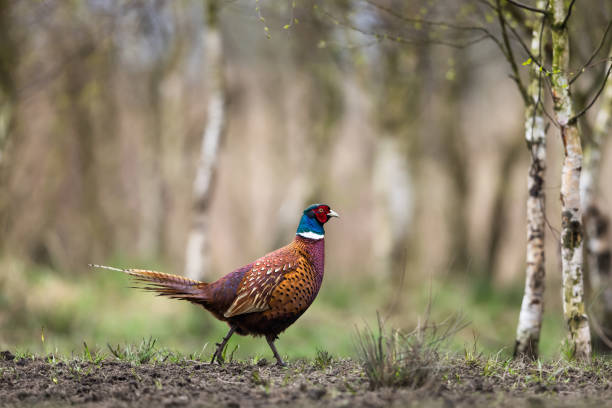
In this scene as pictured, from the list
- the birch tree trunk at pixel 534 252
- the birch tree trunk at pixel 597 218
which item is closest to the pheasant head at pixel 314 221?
the birch tree trunk at pixel 534 252

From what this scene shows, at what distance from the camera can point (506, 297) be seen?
12391 millimetres

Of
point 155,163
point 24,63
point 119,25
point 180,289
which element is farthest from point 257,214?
point 180,289

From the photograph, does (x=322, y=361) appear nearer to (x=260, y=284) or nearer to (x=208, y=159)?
(x=260, y=284)

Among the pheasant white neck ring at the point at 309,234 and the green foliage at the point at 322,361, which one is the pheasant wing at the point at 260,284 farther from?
the green foliage at the point at 322,361

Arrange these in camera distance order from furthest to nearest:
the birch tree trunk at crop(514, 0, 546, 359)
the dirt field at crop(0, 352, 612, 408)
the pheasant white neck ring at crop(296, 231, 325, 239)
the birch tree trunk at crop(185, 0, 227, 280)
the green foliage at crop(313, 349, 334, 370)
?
the birch tree trunk at crop(185, 0, 227, 280) < the birch tree trunk at crop(514, 0, 546, 359) < the pheasant white neck ring at crop(296, 231, 325, 239) < the green foliage at crop(313, 349, 334, 370) < the dirt field at crop(0, 352, 612, 408)

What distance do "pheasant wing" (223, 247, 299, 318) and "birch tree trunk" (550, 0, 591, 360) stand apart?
2.01 metres

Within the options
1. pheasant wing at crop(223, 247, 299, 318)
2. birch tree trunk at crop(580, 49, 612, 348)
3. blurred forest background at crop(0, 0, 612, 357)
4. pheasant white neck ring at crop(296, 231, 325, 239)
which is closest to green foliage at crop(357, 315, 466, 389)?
pheasant wing at crop(223, 247, 299, 318)

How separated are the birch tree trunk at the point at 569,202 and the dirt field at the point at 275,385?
1.06ft

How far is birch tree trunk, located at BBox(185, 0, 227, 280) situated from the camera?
9.89m

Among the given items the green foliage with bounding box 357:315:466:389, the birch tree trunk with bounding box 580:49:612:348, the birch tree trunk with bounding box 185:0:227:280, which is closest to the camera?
the green foliage with bounding box 357:315:466:389

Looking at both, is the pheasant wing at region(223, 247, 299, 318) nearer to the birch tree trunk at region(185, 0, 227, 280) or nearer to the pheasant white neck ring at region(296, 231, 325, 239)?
the pheasant white neck ring at region(296, 231, 325, 239)

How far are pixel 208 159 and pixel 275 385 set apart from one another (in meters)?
6.18

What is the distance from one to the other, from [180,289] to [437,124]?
10.2m

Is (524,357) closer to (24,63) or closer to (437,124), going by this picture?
(437,124)
